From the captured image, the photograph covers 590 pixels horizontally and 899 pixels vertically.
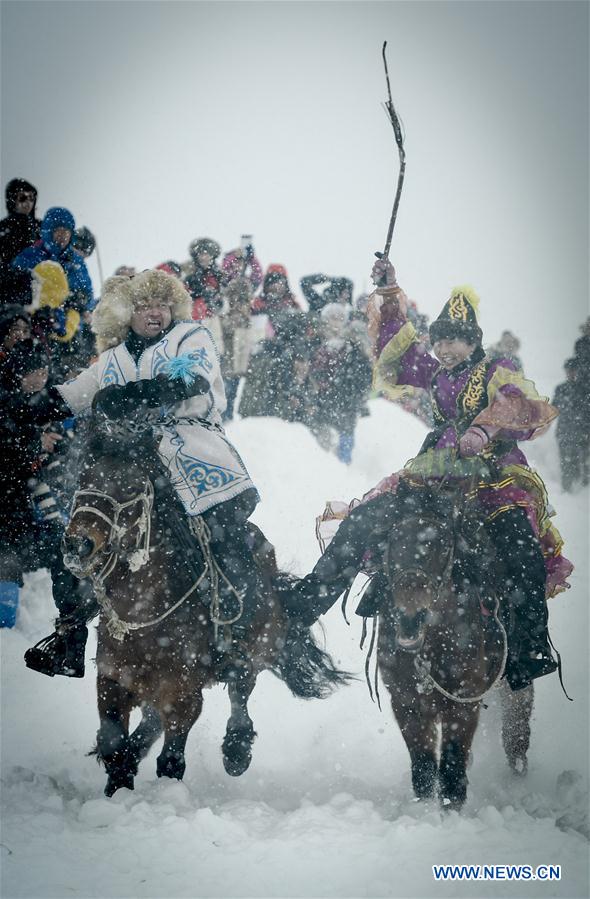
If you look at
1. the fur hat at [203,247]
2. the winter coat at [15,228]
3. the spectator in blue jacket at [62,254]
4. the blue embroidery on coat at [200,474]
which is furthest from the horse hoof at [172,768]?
the fur hat at [203,247]

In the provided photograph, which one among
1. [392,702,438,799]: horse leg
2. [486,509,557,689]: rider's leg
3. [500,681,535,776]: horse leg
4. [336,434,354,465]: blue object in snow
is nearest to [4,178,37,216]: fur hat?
[336,434,354,465]: blue object in snow

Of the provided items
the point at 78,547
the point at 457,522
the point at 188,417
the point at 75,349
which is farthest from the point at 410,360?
the point at 75,349

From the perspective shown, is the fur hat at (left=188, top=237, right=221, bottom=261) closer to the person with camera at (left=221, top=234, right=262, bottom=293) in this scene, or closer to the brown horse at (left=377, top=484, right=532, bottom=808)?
the person with camera at (left=221, top=234, right=262, bottom=293)

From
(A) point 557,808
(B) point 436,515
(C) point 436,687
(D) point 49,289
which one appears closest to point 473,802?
(A) point 557,808

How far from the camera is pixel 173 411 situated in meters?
4.10

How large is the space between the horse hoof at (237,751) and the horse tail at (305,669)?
1.88 ft

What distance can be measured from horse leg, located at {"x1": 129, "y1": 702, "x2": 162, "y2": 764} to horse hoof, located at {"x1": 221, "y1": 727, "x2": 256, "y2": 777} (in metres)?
0.45

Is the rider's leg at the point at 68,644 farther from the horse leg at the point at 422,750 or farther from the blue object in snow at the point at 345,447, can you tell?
the blue object in snow at the point at 345,447

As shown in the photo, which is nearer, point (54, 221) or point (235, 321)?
point (54, 221)

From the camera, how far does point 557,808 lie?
424 cm

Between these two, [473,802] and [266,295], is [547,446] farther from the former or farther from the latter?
[473,802]

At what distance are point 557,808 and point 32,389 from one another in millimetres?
4668

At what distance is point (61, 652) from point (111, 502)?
4.20ft

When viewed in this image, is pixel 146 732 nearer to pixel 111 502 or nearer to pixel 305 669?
pixel 305 669
